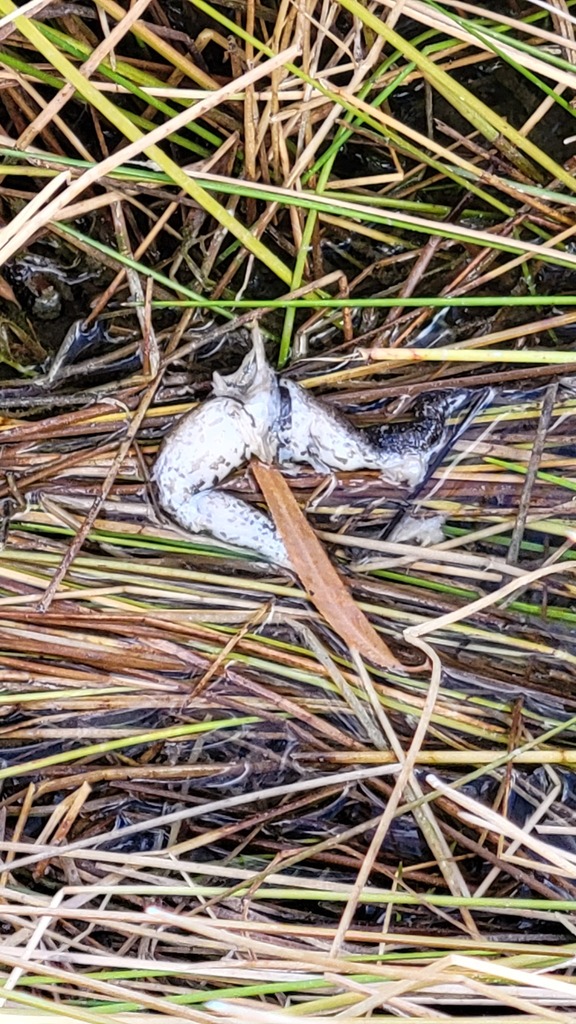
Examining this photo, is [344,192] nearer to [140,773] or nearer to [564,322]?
[564,322]

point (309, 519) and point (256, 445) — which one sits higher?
point (256, 445)

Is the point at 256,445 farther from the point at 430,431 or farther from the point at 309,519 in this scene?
the point at 430,431

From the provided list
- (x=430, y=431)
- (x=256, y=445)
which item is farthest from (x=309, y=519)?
(x=430, y=431)

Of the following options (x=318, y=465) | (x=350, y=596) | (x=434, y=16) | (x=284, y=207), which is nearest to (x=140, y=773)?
(x=350, y=596)
